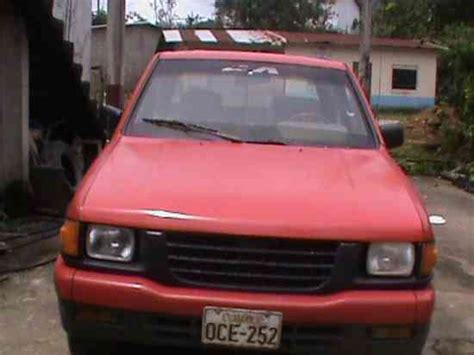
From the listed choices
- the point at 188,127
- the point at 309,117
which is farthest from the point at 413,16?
the point at 188,127

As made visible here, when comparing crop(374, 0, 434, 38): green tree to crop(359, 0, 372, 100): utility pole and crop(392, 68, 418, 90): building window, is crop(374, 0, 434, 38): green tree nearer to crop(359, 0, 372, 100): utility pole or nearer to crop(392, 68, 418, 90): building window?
crop(359, 0, 372, 100): utility pole

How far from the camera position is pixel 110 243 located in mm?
3922

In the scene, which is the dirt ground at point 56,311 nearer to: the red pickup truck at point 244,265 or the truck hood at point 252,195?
the red pickup truck at point 244,265

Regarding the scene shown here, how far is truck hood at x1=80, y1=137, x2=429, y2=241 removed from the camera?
384 cm

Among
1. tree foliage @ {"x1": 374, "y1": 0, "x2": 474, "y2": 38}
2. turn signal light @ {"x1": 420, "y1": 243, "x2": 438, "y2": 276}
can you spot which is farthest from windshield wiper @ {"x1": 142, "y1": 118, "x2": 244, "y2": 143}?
tree foliage @ {"x1": 374, "y1": 0, "x2": 474, "y2": 38}

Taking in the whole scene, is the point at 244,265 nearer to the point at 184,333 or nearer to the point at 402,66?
the point at 184,333

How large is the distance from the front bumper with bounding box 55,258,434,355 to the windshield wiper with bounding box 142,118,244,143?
1.41 metres

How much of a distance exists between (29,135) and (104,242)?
226 inches

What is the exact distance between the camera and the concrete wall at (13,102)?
28.4 ft

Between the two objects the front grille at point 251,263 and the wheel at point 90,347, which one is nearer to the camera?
the front grille at point 251,263

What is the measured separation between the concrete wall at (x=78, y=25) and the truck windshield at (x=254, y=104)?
4.54 metres

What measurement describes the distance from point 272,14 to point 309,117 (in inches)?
1801

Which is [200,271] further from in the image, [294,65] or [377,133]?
[294,65]

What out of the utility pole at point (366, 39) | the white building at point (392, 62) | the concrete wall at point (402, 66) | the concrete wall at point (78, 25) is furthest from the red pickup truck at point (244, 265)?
the concrete wall at point (402, 66)
